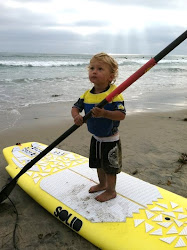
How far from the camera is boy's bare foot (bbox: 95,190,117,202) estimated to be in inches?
105

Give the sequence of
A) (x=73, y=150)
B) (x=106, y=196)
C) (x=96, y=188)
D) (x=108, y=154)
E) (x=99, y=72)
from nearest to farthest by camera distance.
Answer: (x=99, y=72) → (x=108, y=154) → (x=106, y=196) → (x=96, y=188) → (x=73, y=150)

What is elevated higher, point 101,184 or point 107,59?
point 107,59

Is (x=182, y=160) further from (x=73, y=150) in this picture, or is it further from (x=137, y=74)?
(x=137, y=74)

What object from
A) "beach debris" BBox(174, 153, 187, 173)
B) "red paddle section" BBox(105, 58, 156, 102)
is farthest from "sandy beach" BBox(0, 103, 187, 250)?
"red paddle section" BBox(105, 58, 156, 102)

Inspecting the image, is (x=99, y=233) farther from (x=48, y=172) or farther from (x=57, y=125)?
(x=57, y=125)

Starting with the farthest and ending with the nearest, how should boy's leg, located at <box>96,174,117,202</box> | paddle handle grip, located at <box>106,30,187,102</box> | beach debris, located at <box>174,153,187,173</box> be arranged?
beach debris, located at <box>174,153,187,173</box>, boy's leg, located at <box>96,174,117,202</box>, paddle handle grip, located at <box>106,30,187,102</box>

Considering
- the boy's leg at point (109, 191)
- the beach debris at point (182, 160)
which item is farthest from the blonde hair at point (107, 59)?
the beach debris at point (182, 160)

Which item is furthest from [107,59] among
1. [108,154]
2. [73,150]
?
[73,150]

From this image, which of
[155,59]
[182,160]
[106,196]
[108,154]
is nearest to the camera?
[155,59]

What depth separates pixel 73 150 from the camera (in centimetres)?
461

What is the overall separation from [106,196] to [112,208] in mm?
166

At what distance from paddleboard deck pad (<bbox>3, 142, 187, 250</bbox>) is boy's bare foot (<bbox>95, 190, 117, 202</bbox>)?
0.12 ft

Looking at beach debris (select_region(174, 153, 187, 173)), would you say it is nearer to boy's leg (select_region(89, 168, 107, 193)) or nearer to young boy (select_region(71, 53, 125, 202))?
boy's leg (select_region(89, 168, 107, 193))

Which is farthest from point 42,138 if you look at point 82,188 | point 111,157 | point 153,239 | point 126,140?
point 153,239
